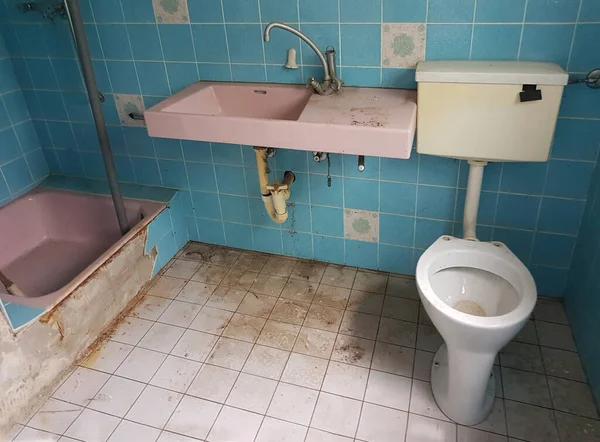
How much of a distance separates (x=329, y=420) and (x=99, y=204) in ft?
5.09

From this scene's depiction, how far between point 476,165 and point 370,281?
74cm

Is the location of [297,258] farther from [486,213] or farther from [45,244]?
[45,244]

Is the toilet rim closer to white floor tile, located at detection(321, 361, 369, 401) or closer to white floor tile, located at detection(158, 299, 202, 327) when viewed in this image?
white floor tile, located at detection(321, 361, 369, 401)

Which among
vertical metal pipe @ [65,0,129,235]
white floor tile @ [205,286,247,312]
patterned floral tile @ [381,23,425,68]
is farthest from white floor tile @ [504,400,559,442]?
vertical metal pipe @ [65,0,129,235]

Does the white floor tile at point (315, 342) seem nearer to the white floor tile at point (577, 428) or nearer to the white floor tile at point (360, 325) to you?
the white floor tile at point (360, 325)

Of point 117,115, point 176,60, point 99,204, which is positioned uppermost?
point 176,60

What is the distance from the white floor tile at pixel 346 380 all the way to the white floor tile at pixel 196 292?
689 millimetres

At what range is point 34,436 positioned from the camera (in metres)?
1.55

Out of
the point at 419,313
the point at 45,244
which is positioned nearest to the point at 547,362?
the point at 419,313

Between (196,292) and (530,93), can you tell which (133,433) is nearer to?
(196,292)

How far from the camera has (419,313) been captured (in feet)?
6.42

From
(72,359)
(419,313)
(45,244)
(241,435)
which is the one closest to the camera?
(241,435)

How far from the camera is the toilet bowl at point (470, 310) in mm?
1313

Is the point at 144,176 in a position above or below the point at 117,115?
below
